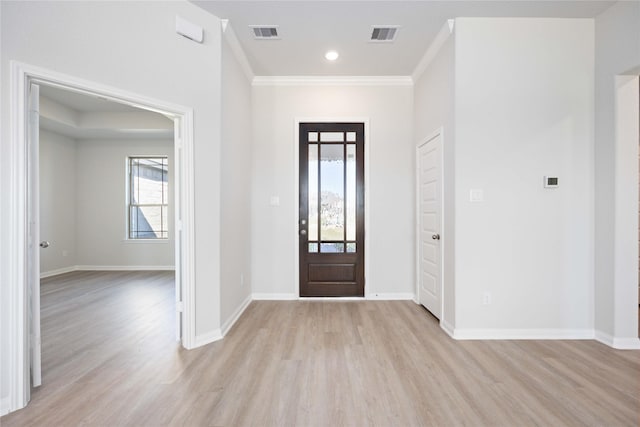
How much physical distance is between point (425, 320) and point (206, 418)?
8.02 ft

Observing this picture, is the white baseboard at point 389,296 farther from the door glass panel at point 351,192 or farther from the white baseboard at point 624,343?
the white baseboard at point 624,343

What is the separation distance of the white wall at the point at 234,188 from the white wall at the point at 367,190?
0.21 m

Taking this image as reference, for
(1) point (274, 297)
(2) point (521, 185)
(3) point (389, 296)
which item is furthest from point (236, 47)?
(3) point (389, 296)

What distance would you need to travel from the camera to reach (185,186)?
2654mm

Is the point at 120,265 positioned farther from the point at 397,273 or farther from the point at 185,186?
the point at 397,273

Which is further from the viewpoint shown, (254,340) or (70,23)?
(254,340)

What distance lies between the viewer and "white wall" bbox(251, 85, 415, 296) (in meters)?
4.17

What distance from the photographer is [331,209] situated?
421cm

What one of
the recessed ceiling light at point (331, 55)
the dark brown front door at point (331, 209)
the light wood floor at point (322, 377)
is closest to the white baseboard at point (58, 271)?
the light wood floor at point (322, 377)

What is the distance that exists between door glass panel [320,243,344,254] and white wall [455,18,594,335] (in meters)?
1.69

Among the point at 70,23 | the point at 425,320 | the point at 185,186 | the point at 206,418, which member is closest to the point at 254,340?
the point at 206,418

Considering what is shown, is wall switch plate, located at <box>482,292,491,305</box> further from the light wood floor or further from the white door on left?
the white door on left

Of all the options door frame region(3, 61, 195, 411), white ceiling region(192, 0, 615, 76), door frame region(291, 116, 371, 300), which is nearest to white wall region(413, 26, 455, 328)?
white ceiling region(192, 0, 615, 76)

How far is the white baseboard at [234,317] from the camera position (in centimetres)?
299
